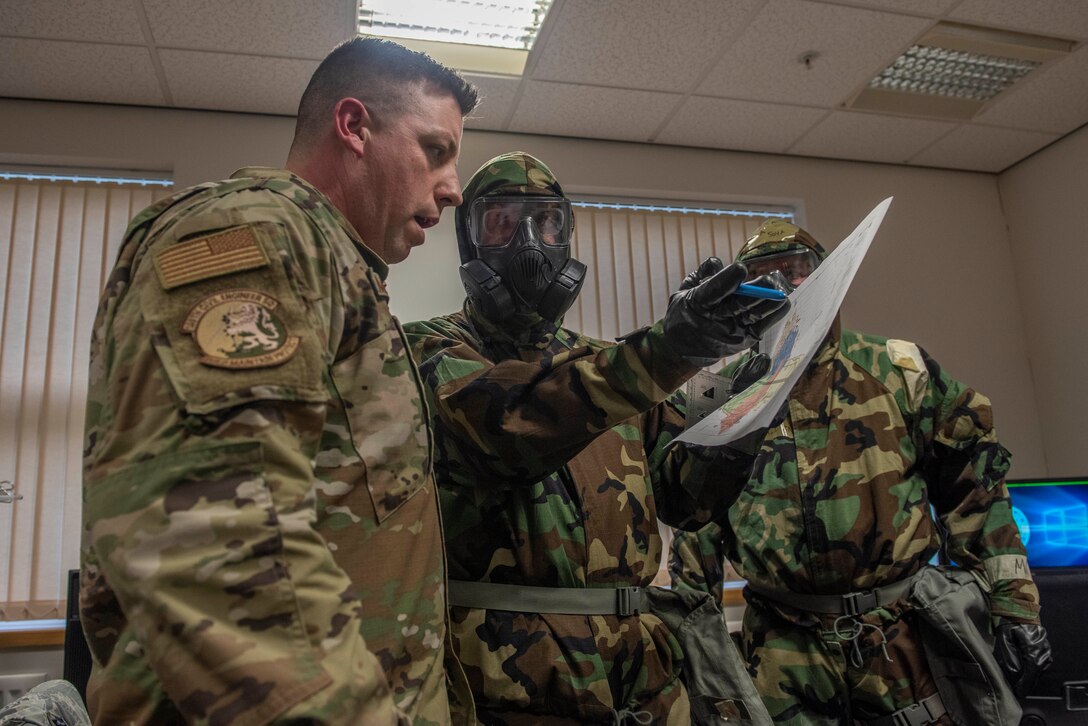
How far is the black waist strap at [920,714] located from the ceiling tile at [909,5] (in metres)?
2.08

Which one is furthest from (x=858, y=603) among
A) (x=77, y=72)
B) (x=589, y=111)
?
(x=77, y=72)

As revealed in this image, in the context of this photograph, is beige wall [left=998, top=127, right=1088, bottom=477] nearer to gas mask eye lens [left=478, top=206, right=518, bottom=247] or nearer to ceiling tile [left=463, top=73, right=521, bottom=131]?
ceiling tile [left=463, top=73, right=521, bottom=131]

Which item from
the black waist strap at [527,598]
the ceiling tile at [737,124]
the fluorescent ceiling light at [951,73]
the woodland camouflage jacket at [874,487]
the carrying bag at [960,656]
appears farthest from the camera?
the ceiling tile at [737,124]

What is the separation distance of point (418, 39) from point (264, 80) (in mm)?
611

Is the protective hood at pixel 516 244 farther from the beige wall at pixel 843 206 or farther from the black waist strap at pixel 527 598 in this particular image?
the beige wall at pixel 843 206

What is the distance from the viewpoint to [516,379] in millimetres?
948

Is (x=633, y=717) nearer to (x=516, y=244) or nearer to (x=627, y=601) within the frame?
(x=627, y=601)

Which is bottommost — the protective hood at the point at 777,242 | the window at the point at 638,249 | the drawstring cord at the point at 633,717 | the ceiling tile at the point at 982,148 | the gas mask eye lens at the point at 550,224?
the drawstring cord at the point at 633,717

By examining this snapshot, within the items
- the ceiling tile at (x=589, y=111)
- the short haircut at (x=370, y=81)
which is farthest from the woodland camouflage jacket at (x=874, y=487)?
the ceiling tile at (x=589, y=111)

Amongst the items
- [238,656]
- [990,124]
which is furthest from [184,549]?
[990,124]

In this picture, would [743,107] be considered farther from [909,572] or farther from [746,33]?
[909,572]

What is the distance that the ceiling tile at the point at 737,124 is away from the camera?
3.12 m

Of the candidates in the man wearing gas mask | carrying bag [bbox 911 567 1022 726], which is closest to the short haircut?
the man wearing gas mask

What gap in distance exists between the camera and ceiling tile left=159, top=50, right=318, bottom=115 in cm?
266
